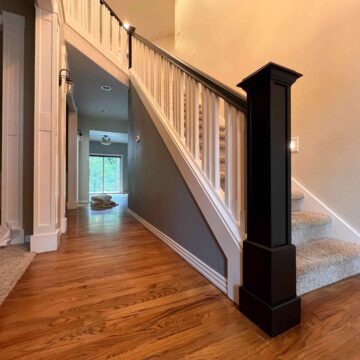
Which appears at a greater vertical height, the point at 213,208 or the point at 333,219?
the point at 213,208

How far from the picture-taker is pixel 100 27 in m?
3.13

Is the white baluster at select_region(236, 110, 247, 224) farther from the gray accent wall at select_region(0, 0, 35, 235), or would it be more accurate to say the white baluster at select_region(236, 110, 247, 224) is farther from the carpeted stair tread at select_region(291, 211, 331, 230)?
the gray accent wall at select_region(0, 0, 35, 235)

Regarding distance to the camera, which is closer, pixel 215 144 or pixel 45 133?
pixel 215 144

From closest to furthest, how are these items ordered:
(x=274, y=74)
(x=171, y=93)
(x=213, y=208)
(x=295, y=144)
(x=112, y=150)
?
(x=274, y=74)
(x=213, y=208)
(x=295, y=144)
(x=171, y=93)
(x=112, y=150)

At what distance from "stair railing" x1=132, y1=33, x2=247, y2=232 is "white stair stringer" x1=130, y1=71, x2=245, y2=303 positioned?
0.10ft

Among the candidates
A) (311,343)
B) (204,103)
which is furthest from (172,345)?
(204,103)

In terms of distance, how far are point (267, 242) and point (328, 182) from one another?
110 cm

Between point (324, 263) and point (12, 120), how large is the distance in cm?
275

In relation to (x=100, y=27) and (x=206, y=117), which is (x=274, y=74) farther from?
(x=100, y=27)

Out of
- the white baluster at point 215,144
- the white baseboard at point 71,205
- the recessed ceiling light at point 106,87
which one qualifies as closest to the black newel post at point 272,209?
the white baluster at point 215,144

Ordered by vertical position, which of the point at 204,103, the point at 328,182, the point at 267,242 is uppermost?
the point at 204,103

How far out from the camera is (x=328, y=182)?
5.51ft

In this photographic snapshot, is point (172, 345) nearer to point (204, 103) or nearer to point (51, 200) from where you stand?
point (204, 103)

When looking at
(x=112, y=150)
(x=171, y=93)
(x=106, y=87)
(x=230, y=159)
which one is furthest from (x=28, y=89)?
(x=112, y=150)
